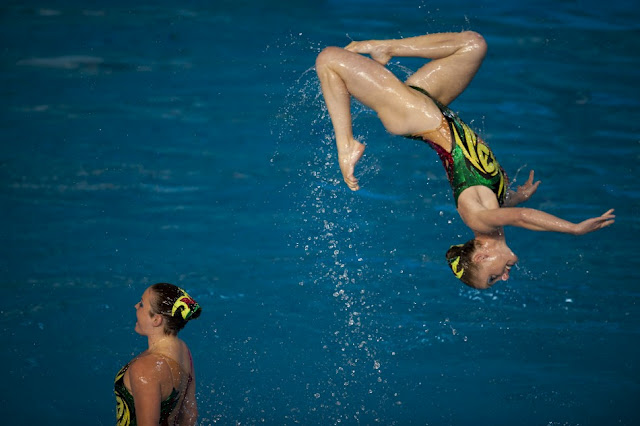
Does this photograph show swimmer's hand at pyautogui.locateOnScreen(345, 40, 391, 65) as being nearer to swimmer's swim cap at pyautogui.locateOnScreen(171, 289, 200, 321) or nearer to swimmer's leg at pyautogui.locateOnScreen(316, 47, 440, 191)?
swimmer's leg at pyautogui.locateOnScreen(316, 47, 440, 191)

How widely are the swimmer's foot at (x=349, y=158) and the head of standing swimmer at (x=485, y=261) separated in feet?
3.92

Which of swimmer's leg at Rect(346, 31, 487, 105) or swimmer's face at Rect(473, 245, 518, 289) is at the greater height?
swimmer's leg at Rect(346, 31, 487, 105)

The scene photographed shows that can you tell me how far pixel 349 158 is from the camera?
5.68 m

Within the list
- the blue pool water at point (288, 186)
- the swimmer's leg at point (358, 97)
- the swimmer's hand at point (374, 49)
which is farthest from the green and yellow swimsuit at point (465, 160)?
the blue pool water at point (288, 186)

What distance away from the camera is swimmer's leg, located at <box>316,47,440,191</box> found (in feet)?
18.7

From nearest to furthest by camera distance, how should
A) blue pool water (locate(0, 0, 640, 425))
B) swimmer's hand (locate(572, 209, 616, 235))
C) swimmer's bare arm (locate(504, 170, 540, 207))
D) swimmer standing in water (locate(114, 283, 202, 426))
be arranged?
swimmer's hand (locate(572, 209, 616, 235))
swimmer standing in water (locate(114, 283, 202, 426))
swimmer's bare arm (locate(504, 170, 540, 207))
blue pool water (locate(0, 0, 640, 425))

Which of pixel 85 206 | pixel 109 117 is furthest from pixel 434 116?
pixel 85 206

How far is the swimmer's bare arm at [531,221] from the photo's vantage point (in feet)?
15.9

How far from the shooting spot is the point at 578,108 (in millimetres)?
11125

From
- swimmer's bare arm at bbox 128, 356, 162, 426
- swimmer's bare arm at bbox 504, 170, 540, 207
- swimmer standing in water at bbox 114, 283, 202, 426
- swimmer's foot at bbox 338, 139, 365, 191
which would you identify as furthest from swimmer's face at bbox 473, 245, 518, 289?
swimmer's bare arm at bbox 128, 356, 162, 426

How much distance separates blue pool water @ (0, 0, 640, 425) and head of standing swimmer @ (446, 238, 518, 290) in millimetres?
4435

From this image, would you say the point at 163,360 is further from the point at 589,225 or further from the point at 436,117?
the point at 589,225

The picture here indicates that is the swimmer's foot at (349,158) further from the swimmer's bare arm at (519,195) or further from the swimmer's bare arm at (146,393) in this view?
the swimmer's bare arm at (146,393)

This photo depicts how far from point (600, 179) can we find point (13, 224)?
12443 mm
